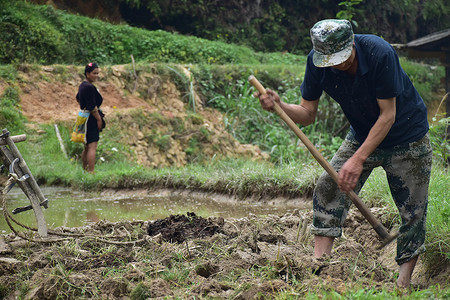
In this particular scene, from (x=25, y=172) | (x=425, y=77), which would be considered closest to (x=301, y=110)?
(x=25, y=172)

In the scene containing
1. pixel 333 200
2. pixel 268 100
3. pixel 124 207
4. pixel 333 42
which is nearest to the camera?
pixel 333 42

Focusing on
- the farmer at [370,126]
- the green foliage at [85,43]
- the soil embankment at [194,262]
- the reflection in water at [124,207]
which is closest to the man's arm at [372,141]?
the farmer at [370,126]

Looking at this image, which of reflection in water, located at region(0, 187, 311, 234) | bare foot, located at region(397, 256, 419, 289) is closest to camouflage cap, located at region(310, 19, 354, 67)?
bare foot, located at region(397, 256, 419, 289)

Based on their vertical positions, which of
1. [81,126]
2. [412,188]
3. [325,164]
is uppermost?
[325,164]

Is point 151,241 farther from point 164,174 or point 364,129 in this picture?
point 164,174

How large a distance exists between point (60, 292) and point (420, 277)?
2695 millimetres

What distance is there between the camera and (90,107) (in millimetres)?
8883

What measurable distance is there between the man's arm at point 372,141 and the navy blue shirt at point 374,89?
0.26ft

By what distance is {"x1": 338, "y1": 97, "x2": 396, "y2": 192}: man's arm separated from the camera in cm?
364

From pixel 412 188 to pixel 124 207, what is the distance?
4841 mm

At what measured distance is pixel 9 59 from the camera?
13227mm

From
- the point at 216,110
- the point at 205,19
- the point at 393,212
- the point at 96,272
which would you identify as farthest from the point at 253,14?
the point at 96,272

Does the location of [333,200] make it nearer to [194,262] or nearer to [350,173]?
[350,173]

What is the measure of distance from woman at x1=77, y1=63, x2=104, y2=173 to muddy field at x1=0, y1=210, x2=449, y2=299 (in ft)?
12.2
